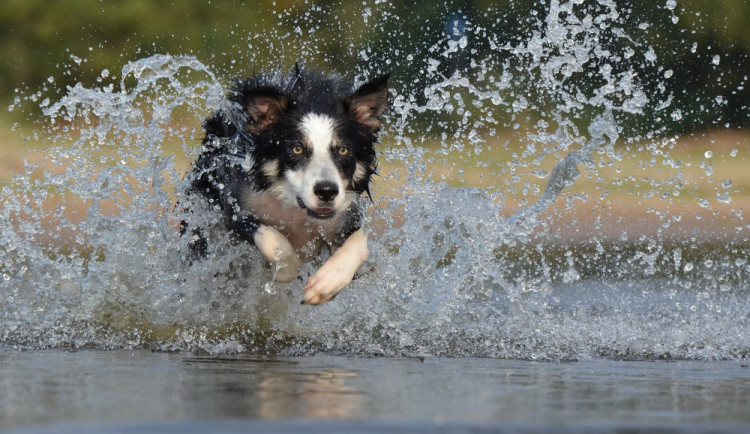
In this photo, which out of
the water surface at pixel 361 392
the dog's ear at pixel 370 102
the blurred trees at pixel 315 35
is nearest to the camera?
the water surface at pixel 361 392

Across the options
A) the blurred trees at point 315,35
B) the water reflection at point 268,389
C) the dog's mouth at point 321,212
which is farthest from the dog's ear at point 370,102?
the blurred trees at point 315,35

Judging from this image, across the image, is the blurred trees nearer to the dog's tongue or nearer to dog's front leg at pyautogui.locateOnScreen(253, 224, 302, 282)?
dog's front leg at pyautogui.locateOnScreen(253, 224, 302, 282)

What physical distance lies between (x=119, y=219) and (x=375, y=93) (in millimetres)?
1685

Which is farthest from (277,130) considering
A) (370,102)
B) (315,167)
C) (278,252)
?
(278,252)

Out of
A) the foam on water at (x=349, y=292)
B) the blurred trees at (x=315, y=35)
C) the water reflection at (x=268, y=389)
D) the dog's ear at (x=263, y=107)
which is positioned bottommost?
the water reflection at (x=268, y=389)

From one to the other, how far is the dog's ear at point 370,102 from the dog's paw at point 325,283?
1009 mm

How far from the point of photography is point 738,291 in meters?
8.02

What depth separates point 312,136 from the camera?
588 centimetres

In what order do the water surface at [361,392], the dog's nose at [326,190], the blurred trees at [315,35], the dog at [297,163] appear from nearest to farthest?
the water surface at [361,392] < the dog's nose at [326,190] < the dog at [297,163] < the blurred trees at [315,35]

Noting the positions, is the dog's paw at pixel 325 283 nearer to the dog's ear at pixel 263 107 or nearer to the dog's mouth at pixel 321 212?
the dog's mouth at pixel 321 212

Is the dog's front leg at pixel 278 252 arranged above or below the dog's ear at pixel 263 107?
below

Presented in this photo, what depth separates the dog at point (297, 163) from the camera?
580 centimetres

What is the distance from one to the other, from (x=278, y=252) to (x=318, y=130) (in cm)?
65

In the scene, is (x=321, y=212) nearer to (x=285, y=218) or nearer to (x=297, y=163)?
(x=297, y=163)
